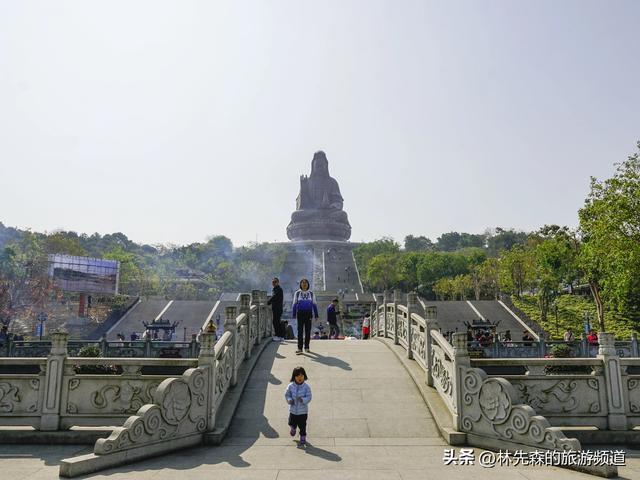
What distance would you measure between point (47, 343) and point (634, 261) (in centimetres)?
2572

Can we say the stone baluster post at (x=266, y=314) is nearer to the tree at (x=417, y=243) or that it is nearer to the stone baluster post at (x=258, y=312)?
the stone baluster post at (x=258, y=312)

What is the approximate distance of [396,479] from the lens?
5312 millimetres

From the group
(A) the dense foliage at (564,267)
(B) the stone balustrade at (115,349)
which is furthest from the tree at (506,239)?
(B) the stone balustrade at (115,349)

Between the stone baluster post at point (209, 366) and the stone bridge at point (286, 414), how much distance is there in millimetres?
20

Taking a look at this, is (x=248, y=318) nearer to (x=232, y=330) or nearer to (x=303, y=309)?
(x=303, y=309)

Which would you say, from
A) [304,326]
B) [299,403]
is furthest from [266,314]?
[299,403]

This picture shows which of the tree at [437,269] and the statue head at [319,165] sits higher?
the statue head at [319,165]

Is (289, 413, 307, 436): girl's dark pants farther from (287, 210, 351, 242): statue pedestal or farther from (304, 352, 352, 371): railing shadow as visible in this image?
(287, 210, 351, 242): statue pedestal

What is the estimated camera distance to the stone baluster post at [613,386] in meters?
6.95

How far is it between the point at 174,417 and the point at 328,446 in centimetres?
224

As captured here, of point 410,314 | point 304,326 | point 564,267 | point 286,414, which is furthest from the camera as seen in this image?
point 564,267

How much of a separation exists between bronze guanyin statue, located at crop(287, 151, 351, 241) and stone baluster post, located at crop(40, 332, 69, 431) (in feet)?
261

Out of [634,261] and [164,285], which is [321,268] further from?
[634,261]

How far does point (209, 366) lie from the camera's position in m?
7.12
